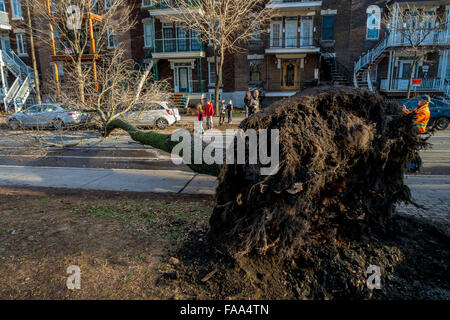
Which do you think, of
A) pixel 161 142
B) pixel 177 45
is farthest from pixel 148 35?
pixel 161 142

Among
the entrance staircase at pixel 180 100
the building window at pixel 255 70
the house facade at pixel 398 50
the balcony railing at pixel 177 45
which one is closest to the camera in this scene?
the house facade at pixel 398 50

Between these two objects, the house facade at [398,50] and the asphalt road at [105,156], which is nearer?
the asphalt road at [105,156]

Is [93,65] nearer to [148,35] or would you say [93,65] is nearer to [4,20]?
[148,35]

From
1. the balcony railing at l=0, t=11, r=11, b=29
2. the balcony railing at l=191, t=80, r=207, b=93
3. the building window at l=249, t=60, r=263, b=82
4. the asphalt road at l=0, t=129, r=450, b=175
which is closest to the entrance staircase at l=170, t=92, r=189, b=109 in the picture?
the balcony railing at l=191, t=80, r=207, b=93

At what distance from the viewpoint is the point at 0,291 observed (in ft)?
11.0

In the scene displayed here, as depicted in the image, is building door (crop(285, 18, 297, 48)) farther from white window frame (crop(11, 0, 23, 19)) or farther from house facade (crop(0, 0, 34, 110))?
white window frame (crop(11, 0, 23, 19))

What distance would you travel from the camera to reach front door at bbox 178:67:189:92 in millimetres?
26939

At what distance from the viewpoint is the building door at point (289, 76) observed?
25766 millimetres

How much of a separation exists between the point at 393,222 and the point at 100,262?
4.03 meters

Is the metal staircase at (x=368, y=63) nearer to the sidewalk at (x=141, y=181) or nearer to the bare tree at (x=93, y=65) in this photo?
the bare tree at (x=93, y=65)

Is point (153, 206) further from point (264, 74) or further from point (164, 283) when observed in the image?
point (264, 74)

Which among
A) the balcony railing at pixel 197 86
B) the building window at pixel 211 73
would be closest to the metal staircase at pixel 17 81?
the balcony railing at pixel 197 86

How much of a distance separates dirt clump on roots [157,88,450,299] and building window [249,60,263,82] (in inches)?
899

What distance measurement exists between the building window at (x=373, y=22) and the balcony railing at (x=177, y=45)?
13377 mm
